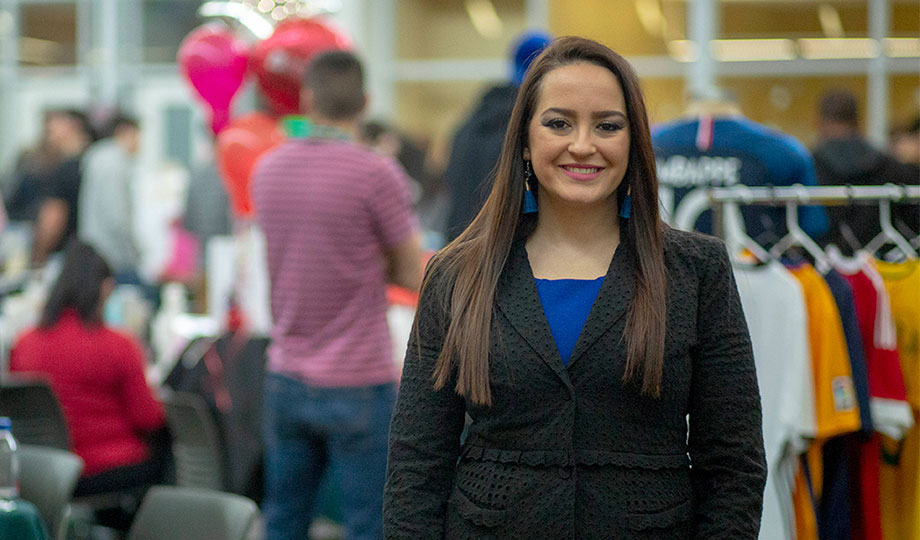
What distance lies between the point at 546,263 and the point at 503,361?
18cm

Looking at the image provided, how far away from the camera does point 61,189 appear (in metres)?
7.55

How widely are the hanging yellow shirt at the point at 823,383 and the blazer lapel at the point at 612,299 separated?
0.88 meters

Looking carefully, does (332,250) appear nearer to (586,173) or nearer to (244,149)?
(244,149)

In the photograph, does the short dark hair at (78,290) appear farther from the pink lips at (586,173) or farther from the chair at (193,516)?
the pink lips at (586,173)

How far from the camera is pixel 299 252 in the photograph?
10.1 ft

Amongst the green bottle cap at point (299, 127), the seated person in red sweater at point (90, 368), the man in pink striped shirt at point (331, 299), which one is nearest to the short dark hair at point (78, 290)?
the seated person in red sweater at point (90, 368)

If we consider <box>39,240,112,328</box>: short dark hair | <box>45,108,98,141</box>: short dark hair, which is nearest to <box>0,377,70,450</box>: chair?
<box>39,240,112,328</box>: short dark hair

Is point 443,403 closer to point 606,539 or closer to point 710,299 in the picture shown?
point 606,539

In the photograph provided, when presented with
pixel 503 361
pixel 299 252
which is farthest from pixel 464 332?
pixel 299 252

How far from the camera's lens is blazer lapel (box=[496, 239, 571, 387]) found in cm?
165

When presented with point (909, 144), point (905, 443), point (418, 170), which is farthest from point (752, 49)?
point (905, 443)

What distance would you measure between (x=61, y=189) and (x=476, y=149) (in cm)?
476

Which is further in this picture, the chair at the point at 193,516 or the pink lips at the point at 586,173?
the chair at the point at 193,516

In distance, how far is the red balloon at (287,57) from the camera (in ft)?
14.6
